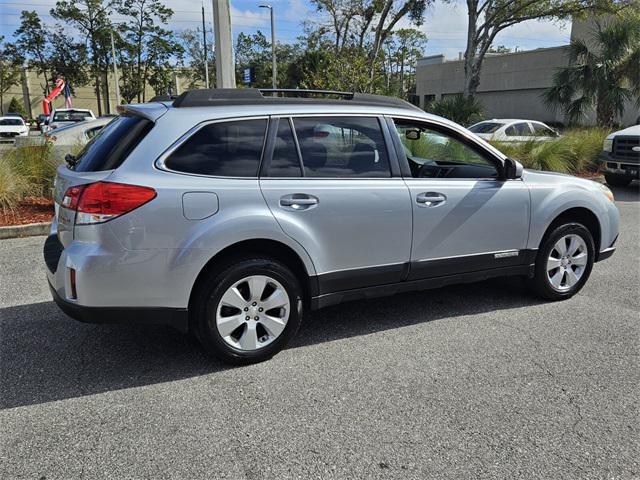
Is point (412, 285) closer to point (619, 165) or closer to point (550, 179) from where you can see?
point (550, 179)

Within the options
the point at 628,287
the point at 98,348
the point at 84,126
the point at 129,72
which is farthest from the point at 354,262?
the point at 129,72

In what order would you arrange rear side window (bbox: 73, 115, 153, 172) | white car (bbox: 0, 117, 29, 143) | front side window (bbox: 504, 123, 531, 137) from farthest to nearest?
white car (bbox: 0, 117, 29, 143), front side window (bbox: 504, 123, 531, 137), rear side window (bbox: 73, 115, 153, 172)

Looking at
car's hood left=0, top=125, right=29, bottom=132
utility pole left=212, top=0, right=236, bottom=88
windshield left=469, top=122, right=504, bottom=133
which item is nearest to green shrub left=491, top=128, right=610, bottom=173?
windshield left=469, top=122, right=504, bottom=133

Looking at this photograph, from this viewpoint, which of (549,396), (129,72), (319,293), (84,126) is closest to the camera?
(549,396)

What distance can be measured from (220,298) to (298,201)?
0.83 m

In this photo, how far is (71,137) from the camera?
10.2 meters

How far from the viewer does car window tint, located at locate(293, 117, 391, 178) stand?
3857 millimetres

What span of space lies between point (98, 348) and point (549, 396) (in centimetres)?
311

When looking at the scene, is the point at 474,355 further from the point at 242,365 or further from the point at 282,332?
the point at 242,365

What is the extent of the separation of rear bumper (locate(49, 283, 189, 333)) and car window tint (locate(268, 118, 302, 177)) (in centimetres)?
112

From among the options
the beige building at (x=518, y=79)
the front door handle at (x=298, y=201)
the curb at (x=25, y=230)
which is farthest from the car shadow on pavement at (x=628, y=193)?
the beige building at (x=518, y=79)

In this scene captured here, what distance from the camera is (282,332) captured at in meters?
3.78

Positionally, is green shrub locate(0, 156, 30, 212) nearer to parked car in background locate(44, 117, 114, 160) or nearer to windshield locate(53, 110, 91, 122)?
parked car in background locate(44, 117, 114, 160)

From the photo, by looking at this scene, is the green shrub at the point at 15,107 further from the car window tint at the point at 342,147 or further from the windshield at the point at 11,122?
the car window tint at the point at 342,147
